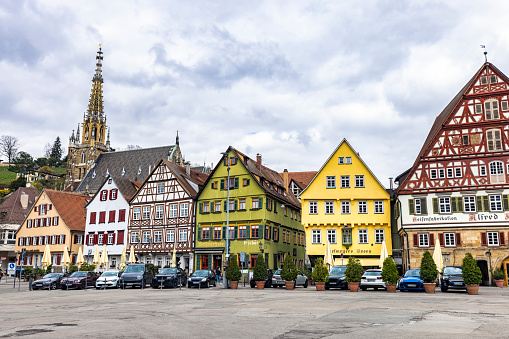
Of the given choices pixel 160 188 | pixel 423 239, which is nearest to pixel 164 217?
pixel 160 188

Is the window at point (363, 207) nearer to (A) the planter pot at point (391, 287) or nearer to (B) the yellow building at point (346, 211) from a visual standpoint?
(B) the yellow building at point (346, 211)

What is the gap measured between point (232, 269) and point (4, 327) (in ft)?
72.6

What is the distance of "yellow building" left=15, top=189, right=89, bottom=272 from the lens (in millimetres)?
64625

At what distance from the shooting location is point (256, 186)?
51000mm

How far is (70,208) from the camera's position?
67.8 meters

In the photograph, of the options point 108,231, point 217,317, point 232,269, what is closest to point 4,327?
point 217,317

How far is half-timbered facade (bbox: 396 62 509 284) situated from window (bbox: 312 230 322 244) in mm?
7703

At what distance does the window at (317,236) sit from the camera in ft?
155

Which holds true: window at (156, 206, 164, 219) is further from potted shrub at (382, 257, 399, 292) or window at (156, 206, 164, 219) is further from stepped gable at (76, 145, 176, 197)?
stepped gable at (76, 145, 176, 197)

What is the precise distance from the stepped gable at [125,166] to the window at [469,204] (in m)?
65.5

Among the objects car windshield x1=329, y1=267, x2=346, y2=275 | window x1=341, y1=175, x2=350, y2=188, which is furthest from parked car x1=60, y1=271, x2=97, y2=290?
window x1=341, y1=175, x2=350, y2=188

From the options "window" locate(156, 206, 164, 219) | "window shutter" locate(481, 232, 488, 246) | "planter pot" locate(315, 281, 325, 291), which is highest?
"window" locate(156, 206, 164, 219)

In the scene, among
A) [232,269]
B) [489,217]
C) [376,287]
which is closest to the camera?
[376,287]

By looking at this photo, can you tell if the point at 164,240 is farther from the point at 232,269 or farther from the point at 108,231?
the point at 232,269
